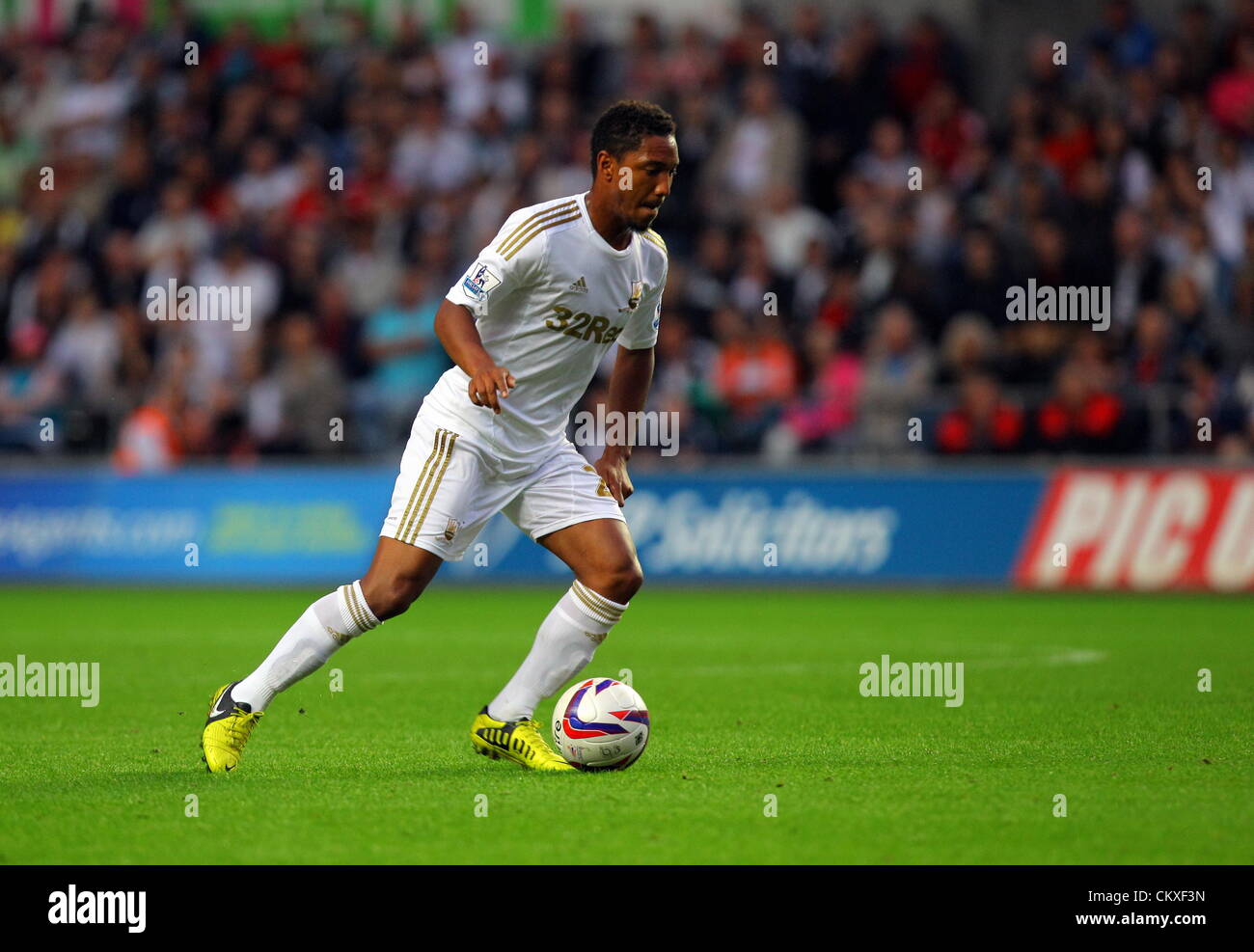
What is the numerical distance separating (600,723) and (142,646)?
241 inches

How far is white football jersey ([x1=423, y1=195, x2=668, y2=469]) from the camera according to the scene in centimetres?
716

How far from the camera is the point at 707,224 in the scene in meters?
19.7

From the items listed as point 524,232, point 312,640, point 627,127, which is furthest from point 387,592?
point 627,127

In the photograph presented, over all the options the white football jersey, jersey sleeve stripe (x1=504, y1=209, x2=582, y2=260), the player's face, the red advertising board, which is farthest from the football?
the red advertising board

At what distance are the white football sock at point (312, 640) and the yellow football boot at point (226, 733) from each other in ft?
0.12

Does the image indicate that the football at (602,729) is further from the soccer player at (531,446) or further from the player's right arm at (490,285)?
the player's right arm at (490,285)

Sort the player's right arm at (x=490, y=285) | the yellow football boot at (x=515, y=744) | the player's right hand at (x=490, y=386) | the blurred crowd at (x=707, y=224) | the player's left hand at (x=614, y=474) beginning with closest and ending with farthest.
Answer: the player's right hand at (x=490, y=386) < the player's right arm at (x=490, y=285) < the yellow football boot at (x=515, y=744) < the player's left hand at (x=614, y=474) < the blurred crowd at (x=707, y=224)

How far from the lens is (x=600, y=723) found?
7.26 metres

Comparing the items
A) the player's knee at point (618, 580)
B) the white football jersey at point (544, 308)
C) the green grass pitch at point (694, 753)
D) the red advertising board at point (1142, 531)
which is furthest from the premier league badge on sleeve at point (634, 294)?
the red advertising board at point (1142, 531)

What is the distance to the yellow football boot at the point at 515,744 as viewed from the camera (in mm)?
7383

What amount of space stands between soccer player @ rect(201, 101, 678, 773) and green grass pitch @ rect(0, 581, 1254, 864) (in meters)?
0.40

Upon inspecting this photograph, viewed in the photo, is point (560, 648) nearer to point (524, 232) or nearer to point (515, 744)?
point (515, 744)

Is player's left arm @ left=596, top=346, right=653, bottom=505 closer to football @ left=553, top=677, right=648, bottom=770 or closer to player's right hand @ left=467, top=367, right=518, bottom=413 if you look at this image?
football @ left=553, top=677, right=648, bottom=770

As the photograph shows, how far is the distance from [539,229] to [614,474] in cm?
124
